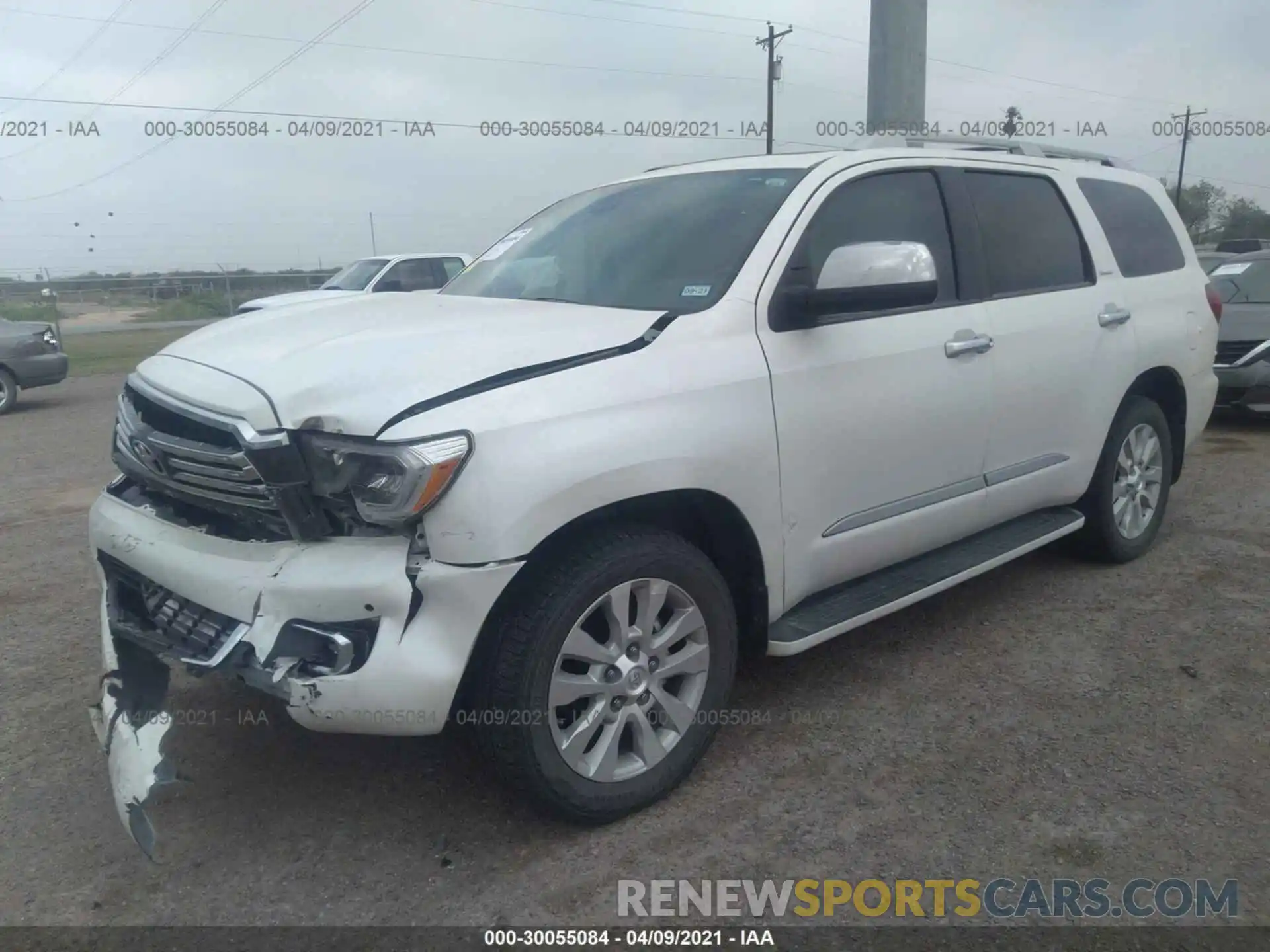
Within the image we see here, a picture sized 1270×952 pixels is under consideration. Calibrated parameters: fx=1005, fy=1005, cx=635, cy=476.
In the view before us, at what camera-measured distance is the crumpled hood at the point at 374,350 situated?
2520 millimetres

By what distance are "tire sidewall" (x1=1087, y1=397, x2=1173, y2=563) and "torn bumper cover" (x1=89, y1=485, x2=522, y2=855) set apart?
127 inches

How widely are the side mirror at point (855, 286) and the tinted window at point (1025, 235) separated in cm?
94

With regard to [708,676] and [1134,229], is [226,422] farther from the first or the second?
[1134,229]

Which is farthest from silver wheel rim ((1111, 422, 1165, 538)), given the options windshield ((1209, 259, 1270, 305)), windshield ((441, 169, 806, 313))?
windshield ((1209, 259, 1270, 305))

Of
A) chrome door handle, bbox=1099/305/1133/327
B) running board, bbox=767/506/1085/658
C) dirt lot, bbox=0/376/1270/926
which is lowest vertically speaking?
dirt lot, bbox=0/376/1270/926

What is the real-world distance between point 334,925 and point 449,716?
0.56 metres

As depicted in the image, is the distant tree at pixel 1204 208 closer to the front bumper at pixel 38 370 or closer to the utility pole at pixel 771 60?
the utility pole at pixel 771 60

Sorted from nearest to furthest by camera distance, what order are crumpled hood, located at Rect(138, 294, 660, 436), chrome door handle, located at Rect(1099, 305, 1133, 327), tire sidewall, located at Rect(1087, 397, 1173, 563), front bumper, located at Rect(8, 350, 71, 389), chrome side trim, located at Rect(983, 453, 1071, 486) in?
crumpled hood, located at Rect(138, 294, 660, 436) → chrome side trim, located at Rect(983, 453, 1071, 486) → chrome door handle, located at Rect(1099, 305, 1133, 327) → tire sidewall, located at Rect(1087, 397, 1173, 563) → front bumper, located at Rect(8, 350, 71, 389)

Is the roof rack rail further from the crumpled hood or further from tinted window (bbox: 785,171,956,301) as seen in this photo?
the crumpled hood

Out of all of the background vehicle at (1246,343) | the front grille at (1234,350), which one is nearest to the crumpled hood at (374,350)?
the background vehicle at (1246,343)

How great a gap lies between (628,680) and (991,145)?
307 cm

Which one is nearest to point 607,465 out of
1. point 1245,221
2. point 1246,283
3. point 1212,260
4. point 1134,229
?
point 1134,229

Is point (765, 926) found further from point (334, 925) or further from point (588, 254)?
point (588, 254)

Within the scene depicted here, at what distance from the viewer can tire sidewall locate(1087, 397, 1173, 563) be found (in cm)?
457
